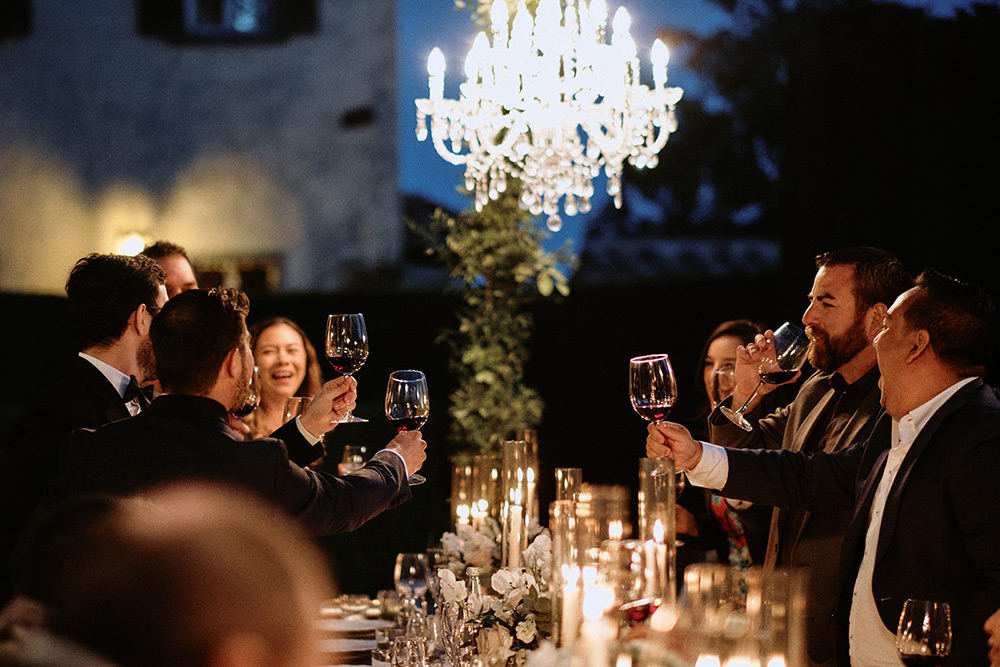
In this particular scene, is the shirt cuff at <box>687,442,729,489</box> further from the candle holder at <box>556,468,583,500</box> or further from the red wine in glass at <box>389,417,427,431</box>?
the red wine in glass at <box>389,417,427,431</box>

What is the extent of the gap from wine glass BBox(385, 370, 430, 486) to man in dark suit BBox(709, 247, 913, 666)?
1.11 m

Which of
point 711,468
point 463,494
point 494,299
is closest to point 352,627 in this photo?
point 463,494

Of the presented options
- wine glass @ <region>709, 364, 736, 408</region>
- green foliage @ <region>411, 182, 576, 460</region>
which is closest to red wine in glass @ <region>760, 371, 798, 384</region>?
wine glass @ <region>709, 364, 736, 408</region>

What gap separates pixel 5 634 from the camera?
3.06 feet

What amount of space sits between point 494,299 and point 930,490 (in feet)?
13.7

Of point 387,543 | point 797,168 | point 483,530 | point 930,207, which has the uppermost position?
point 797,168

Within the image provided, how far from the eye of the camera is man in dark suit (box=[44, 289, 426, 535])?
2.05m

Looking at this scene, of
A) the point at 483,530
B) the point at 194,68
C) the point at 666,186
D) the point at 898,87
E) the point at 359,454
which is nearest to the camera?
the point at 483,530

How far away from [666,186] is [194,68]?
15.8 feet

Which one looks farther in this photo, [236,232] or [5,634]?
[236,232]

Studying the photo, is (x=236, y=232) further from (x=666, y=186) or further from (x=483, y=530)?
(x=483, y=530)

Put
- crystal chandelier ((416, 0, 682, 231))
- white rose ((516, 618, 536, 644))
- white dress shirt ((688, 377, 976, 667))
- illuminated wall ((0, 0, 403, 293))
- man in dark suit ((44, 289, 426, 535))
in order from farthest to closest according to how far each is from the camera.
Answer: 1. illuminated wall ((0, 0, 403, 293))
2. crystal chandelier ((416, 0, 682, 231))
3. white dress shirt ((688, 377, 976, 667))
4. white rose ((516, 618, 536, 644))
5. man in dark suit ((44, 289, 426, 535))

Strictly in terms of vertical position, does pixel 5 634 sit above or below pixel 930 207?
below

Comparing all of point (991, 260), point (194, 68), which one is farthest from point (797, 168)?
point (194, 68)
